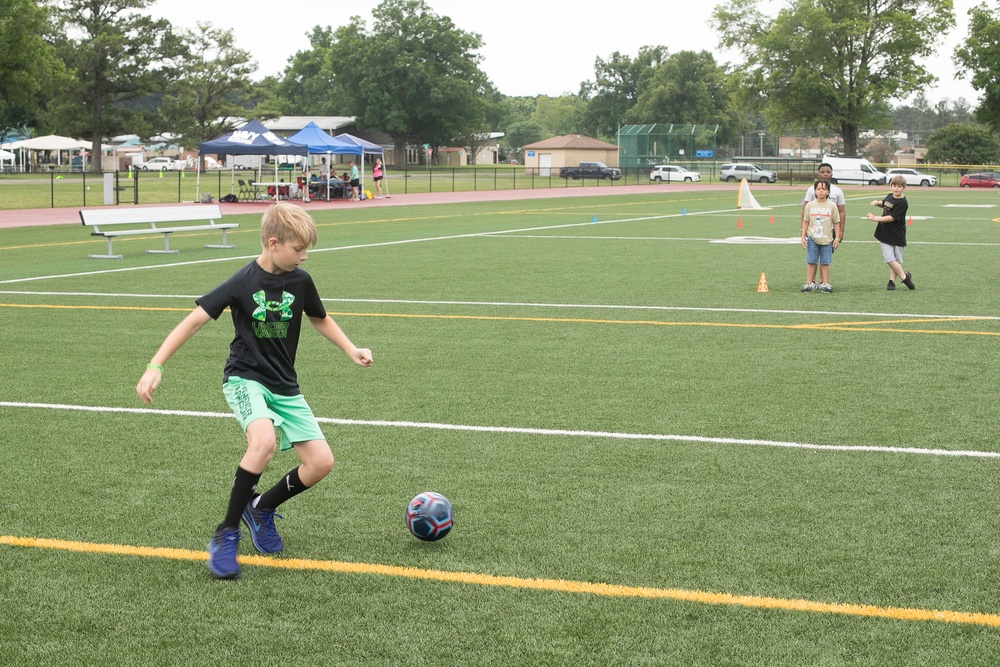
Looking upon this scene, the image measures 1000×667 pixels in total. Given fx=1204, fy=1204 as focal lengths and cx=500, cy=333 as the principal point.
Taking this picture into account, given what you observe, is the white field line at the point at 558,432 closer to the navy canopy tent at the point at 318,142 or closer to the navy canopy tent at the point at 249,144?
the navy canopy tent at the point at 249,144

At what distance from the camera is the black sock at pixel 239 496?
499 centimetres

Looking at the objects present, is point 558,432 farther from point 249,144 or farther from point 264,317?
point 249,144

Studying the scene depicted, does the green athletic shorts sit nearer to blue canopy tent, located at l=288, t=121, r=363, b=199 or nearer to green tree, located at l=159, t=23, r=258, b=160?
blue canopy tent, located at l=288, t=121, r=363, b=199

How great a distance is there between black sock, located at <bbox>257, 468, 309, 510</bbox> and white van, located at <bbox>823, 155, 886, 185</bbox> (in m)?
74.9

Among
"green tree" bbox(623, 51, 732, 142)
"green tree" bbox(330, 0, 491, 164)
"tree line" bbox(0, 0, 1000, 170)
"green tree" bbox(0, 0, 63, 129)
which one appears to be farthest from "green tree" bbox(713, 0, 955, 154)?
"green tree" bbox(0, 0, 63, 129)

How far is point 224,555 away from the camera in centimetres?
498

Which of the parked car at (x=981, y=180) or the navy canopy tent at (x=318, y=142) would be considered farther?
the parked car at (x=981, y=180)

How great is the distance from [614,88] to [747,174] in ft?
261

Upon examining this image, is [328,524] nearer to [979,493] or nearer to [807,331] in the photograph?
[979,493]

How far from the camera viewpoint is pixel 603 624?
4.48 metres

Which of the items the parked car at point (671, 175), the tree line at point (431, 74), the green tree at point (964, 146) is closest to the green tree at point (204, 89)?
the tree line at point (431, 74)

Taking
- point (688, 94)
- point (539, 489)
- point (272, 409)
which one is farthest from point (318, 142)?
point (688, 94)

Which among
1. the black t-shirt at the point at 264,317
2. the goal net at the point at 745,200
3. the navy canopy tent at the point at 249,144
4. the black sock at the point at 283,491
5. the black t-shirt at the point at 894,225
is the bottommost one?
the black sock at the point at 283,491

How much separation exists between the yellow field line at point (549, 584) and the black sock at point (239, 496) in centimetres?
26
